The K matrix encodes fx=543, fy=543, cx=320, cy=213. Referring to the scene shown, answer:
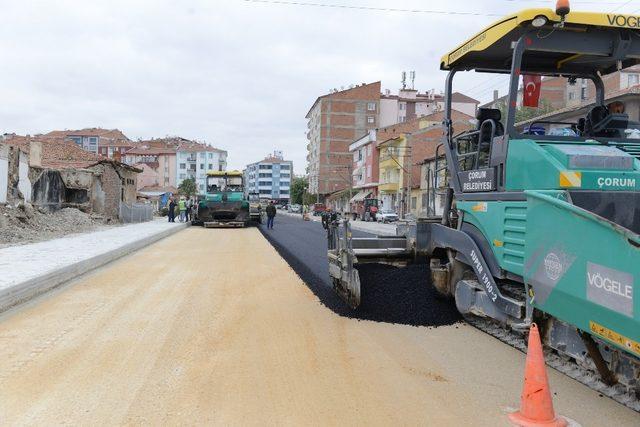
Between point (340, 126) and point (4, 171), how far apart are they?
7508 centimetres

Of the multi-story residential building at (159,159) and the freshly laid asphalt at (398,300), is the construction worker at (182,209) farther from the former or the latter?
the multi-story residential building at (159,159)

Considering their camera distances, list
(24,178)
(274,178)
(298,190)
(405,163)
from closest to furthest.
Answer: (24,178) < (405,163) < (298,190) < (274,178)

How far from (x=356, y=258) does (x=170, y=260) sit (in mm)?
7189

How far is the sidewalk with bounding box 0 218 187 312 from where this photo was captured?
24.7ft

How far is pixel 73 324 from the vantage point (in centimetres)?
600

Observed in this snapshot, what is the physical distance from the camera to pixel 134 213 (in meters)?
30.5

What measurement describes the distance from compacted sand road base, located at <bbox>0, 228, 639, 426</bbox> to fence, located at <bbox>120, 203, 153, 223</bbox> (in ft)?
73.5

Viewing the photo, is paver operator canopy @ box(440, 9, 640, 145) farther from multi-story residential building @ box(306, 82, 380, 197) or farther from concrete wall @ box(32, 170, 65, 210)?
multi-story residential building @ box(306, 82, 380, 197)

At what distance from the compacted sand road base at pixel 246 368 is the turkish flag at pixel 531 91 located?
2.42 metres

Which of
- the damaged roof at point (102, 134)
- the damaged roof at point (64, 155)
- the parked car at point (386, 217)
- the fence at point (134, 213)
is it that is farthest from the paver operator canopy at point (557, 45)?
the damaged roof at point (102, 134)

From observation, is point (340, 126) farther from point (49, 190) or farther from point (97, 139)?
point (49, 190)

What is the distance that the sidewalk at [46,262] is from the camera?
24.7 feet

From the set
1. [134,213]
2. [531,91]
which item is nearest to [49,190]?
[134,213]

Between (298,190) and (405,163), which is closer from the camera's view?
(405,163)
